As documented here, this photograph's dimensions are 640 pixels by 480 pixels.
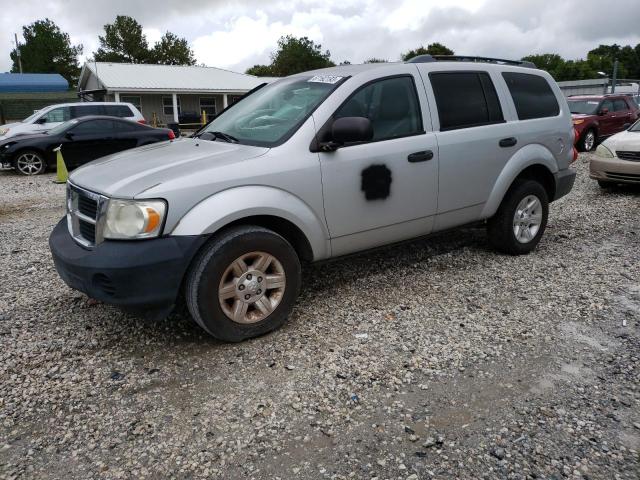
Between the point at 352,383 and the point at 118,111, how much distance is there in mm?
15583

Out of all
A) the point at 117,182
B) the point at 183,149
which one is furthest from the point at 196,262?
the point at 183,149

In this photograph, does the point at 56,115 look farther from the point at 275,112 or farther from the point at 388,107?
the point at 388,107

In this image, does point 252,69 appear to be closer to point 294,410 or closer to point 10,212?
point 10,212

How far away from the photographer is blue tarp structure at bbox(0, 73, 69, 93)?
128 feet

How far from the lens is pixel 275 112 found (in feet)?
13.3

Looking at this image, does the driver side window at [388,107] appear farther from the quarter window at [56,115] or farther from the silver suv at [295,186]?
the quarter window at [56,115]

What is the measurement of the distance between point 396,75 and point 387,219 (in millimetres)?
1186

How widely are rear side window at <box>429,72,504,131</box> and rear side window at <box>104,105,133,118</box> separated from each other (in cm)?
1396

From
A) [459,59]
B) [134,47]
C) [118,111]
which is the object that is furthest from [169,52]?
[459,59]

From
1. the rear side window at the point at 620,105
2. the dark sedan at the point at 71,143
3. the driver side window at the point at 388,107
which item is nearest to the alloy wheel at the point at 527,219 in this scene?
the driver side window at the point at 388,107

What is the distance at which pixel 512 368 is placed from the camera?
322cm

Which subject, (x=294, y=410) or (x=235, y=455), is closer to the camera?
(x=235, y=455)

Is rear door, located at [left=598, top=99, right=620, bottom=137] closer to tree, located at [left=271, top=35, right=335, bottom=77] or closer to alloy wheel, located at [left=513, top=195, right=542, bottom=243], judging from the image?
alloy wheel, located at [left=513, top=195, right=542, bottom=243]

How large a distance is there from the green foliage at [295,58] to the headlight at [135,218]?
6513cm
